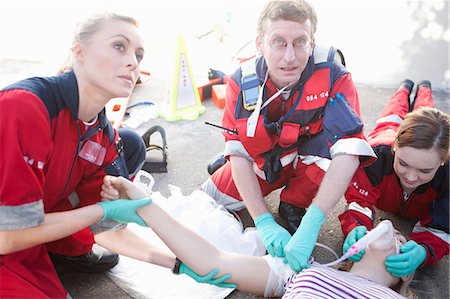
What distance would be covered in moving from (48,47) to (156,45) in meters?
1.02

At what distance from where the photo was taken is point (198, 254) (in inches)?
61.9

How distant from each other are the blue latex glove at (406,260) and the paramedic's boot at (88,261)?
1.10m

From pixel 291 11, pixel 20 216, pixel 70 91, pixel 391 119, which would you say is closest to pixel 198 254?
pixel 20 216

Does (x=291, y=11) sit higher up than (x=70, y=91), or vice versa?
(x=291, y=11)

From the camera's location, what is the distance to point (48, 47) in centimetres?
417

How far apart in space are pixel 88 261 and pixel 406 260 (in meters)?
1.25

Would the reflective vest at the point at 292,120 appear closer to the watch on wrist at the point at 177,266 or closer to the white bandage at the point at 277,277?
the white bandage at the point at 277,277

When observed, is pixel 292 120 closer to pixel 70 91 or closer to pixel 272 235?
pixel 272 235

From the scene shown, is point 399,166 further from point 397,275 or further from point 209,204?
point 209,204

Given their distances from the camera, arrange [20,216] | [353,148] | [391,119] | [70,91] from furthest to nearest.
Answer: [391,119] < [353,148] < [70,91] < [20,216]

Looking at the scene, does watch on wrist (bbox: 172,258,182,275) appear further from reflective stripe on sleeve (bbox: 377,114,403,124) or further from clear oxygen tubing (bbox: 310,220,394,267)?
reflective stripe on sleeve (bbox: 377,114,403,124)

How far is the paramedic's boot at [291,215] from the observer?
2.07 metres

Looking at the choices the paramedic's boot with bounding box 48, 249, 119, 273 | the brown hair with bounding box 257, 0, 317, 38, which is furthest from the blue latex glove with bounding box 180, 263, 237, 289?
the brown hair with bounding box 257, 0, 317, 38

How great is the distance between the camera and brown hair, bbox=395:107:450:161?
1807 millimetres
